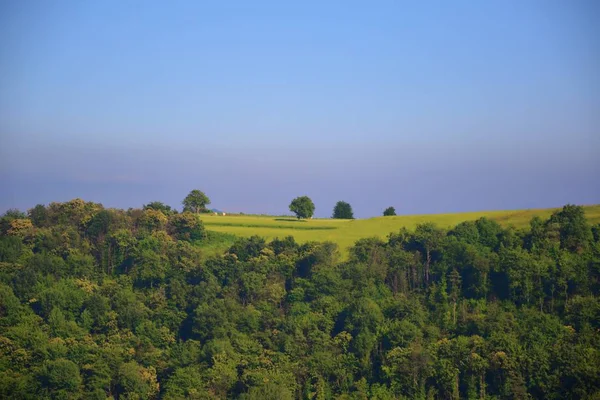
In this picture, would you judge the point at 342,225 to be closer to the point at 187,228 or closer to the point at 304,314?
the point at 187,228

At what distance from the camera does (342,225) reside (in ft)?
257

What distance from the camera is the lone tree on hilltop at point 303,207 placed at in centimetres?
8275

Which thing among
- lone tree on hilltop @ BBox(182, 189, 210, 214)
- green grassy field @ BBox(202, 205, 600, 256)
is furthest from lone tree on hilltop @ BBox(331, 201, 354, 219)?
lone tree on hilltop @ BBox(182, 189, 210, 214)

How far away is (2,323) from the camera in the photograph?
188 ft

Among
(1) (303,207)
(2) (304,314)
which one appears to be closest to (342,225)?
(1) (303,207)

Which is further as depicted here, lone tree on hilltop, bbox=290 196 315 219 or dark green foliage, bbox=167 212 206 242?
lone tree on hilltop, bbox=290 196 315 219

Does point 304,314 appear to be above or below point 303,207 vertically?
below

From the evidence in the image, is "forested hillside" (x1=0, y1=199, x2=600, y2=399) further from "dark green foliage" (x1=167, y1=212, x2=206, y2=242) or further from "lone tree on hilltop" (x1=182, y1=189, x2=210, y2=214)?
"lone tree on hilltop" (x1=182, y1=189, x2=210, y2=214)

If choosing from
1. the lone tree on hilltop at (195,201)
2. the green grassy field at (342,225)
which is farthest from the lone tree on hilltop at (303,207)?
the lone tree on hilltop at (195,201)

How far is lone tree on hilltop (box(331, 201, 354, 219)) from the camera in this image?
89.1m

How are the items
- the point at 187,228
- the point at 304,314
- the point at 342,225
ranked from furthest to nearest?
the point at 342,225, the point at 187,228, the point at 304,314

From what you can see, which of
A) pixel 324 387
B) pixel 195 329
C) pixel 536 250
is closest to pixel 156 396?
pixel 195 329

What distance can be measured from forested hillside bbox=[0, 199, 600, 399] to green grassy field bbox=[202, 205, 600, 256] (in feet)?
12.3

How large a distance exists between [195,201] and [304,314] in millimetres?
32059
